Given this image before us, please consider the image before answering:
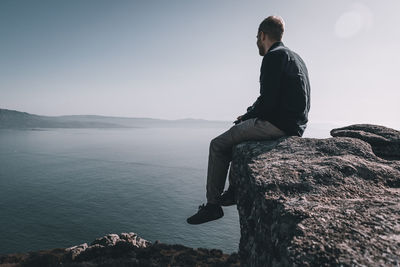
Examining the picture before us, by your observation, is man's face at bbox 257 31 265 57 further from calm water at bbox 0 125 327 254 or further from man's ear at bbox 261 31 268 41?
calm water at bbox 0 125 327 254

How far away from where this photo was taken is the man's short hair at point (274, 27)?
524 cm

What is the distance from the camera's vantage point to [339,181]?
11.3 ft

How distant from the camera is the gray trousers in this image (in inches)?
214

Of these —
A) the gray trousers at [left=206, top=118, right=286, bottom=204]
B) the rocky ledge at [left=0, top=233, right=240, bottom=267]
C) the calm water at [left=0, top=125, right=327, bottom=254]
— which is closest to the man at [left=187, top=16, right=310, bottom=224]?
the gray trousers at [left=206, top=118, right=286, bottom=204]

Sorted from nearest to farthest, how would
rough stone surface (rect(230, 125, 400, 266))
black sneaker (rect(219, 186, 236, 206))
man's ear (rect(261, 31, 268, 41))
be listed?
rough stone surface (rect(230, 125, 400, 266)) < man's ear (rect(261, 31, 268, 41)) < black sneaker (rect(219, 186, 236, 206))

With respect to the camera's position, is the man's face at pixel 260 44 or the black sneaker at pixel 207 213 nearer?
the man's face at pixel 260 44

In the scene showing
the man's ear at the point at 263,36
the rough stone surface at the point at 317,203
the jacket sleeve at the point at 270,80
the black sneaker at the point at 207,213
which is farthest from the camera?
the black sneaker at the point at 207,213

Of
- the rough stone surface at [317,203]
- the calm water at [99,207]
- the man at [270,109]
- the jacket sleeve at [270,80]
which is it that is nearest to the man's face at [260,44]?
the man at [270,109]

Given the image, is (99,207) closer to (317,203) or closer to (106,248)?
(106,248)

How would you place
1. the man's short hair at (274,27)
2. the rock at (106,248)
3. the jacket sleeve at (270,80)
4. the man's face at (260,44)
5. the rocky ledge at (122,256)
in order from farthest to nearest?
the rock at (106,248)
the rocky ledge at (122,256)
the man's face at (260,44)
the man's short hair at (274,27)
the jacket sleeve at (270,80)

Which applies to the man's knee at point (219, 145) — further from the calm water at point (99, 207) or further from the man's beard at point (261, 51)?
the calm water at point (99, 207)

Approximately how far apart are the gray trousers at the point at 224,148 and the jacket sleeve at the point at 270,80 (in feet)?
1.81

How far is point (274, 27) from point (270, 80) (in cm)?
141

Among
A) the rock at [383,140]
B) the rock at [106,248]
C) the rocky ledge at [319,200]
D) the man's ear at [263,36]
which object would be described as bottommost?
the rock at [106,248]
